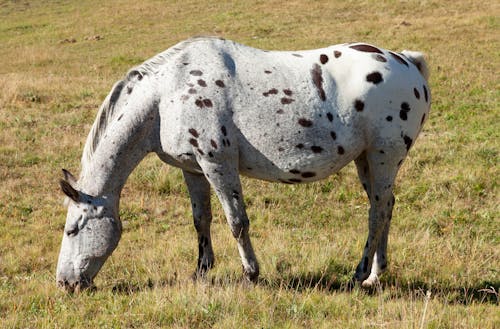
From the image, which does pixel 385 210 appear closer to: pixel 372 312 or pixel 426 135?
pixel 372 312

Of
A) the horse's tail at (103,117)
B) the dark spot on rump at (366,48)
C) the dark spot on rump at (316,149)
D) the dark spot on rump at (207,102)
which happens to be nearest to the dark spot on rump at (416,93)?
the dark spot on rump at (366,48)

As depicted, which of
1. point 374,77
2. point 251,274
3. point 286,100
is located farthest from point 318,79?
point 251,274

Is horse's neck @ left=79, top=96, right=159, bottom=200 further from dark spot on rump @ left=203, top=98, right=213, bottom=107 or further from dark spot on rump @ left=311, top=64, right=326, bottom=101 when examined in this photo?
dark spot on rump @ left=311, top=64, right=326, bottom=101

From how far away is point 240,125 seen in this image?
544 centimetres

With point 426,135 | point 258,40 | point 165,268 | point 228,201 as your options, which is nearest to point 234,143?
point 228,201

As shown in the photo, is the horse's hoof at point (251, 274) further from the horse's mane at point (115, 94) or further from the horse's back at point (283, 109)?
the horse's mane at point (115, 94)

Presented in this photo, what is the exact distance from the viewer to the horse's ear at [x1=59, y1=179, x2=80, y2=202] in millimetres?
5446

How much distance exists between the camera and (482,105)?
1368 cm

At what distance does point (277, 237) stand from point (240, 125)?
88.7 inches

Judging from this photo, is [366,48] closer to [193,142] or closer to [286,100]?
[286,100]

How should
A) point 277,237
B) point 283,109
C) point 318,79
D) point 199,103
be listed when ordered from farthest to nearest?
point 277,237
point 318,79
point 283,109
point 199,103

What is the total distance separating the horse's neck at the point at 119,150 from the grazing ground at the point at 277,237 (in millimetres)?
1032

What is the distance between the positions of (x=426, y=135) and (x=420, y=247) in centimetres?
565

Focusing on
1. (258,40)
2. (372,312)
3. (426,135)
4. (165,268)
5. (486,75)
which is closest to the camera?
(372,312)
